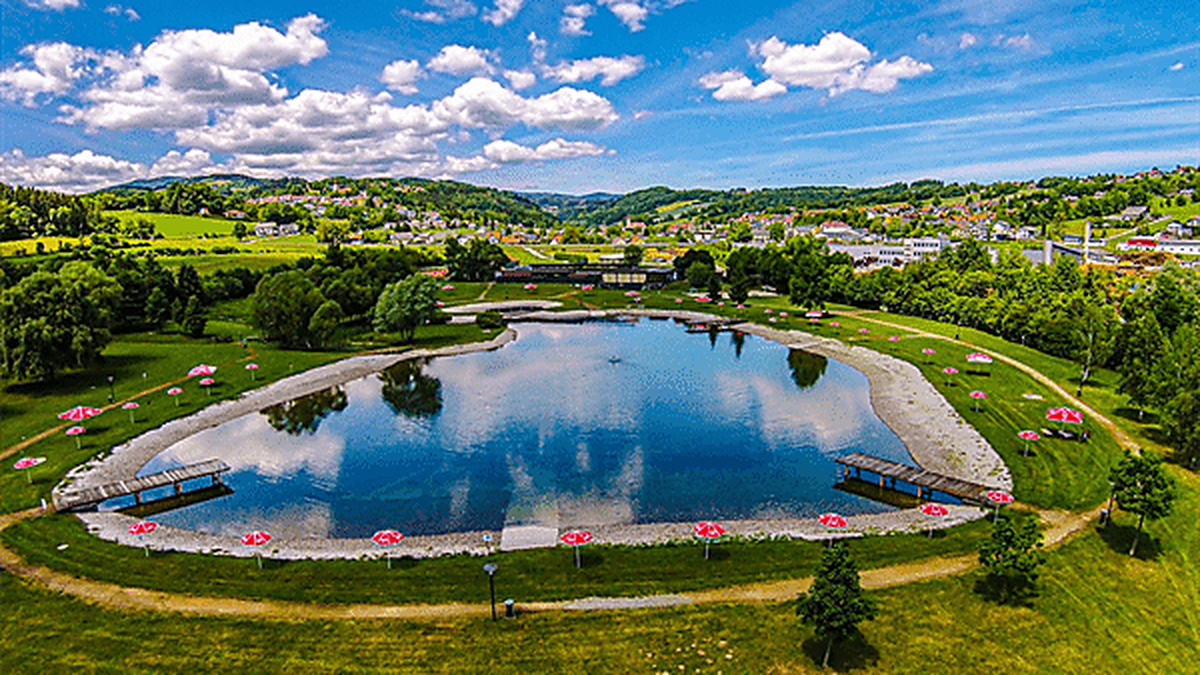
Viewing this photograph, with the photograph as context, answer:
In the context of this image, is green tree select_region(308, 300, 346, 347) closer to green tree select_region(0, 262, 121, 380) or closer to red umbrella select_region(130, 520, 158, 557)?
green tree select_region(0, 262, 121, 380)

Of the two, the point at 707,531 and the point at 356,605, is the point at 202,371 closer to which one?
the point at 356,605

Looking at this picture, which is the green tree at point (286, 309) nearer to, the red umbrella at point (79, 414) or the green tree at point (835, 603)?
the red umbrella at point (79, 414)

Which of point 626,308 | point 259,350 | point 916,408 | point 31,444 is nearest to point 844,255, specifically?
point 626,308

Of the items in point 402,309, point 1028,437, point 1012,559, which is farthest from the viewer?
point 402,309

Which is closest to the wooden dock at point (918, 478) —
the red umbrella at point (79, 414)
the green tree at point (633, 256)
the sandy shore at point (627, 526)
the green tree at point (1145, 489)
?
the sandy shore at point (627, 526)

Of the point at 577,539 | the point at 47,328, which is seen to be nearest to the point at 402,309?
the point at 47,328

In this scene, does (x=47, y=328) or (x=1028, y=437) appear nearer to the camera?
(x=1028, y=437)

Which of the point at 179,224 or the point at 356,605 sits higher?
the point at 179,224
